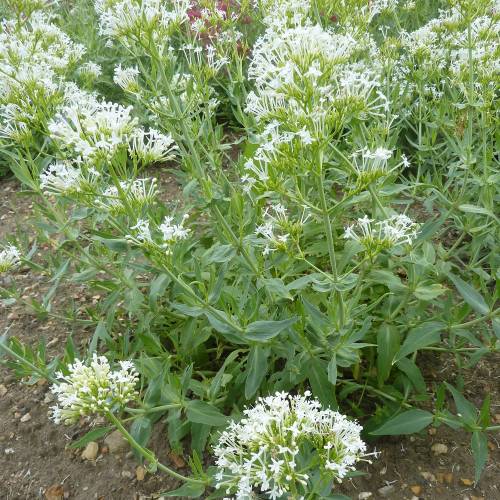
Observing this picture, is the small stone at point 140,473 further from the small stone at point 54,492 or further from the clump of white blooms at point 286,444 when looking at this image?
the clump of white blooms at point 286,444

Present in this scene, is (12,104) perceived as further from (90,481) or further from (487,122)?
(487,122)

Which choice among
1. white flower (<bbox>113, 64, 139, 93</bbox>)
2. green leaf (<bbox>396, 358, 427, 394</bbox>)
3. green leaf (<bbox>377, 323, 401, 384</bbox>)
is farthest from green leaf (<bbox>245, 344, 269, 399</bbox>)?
white flower (<bbox>113, 64, 139, 93</bbox>)

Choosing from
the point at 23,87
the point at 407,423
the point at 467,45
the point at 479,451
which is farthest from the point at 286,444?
the point at 467,45

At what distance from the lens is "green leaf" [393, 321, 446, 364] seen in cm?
314

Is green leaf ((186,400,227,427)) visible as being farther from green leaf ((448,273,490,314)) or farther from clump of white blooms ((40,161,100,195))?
green leaf ((448,273,490,314))

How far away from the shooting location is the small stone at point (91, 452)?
12.6 feet

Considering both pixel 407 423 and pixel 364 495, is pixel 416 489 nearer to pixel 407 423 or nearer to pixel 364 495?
pixel 364 495

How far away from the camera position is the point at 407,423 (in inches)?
120

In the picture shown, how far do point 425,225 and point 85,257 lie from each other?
8.48 feet

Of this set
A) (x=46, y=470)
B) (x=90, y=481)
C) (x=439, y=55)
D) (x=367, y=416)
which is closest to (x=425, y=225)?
(x=367, y=416)

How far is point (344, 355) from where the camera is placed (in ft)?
10.1

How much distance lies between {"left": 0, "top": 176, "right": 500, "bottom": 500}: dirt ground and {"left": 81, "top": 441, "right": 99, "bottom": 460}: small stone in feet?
0.09

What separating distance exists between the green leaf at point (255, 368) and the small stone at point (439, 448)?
129cm

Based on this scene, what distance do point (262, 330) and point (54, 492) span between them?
1942 millimetres
